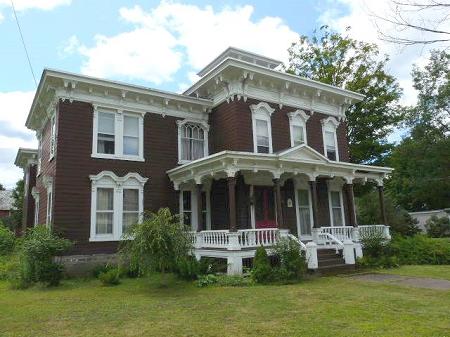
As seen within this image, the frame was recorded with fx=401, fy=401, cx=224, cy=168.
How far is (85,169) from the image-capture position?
14.3 m

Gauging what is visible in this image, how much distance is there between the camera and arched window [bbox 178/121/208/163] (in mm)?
16494

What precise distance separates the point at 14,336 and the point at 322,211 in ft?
45.8

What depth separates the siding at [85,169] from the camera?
13.7 metres

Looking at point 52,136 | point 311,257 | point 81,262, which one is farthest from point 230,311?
point 52,136

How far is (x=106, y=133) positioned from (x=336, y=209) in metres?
10.7

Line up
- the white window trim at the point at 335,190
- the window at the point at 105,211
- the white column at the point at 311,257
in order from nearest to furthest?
the white column at the point at 311,257 → the window at the point at 105,211 → the white window trim at the point at 335,190

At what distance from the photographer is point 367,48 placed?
2817cm

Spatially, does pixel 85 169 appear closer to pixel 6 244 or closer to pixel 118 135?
pixel 118 135

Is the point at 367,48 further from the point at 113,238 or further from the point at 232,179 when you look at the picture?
the point at 113,238

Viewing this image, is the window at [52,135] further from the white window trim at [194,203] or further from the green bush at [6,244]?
the white window trim at [194,203]

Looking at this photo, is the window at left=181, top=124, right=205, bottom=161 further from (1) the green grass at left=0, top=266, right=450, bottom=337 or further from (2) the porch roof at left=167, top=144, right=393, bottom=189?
(1) the green grass at left=0, top=266, right=450, bottom=337

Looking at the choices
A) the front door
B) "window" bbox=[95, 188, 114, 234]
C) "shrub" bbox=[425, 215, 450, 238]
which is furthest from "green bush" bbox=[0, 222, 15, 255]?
"shrub" bbox=[425, 215, 450, 238]

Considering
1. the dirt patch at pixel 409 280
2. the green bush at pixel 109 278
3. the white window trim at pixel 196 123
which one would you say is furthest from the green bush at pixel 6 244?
the dirt patch at pixel 409 280

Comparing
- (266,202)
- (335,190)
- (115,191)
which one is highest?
(335,190)
